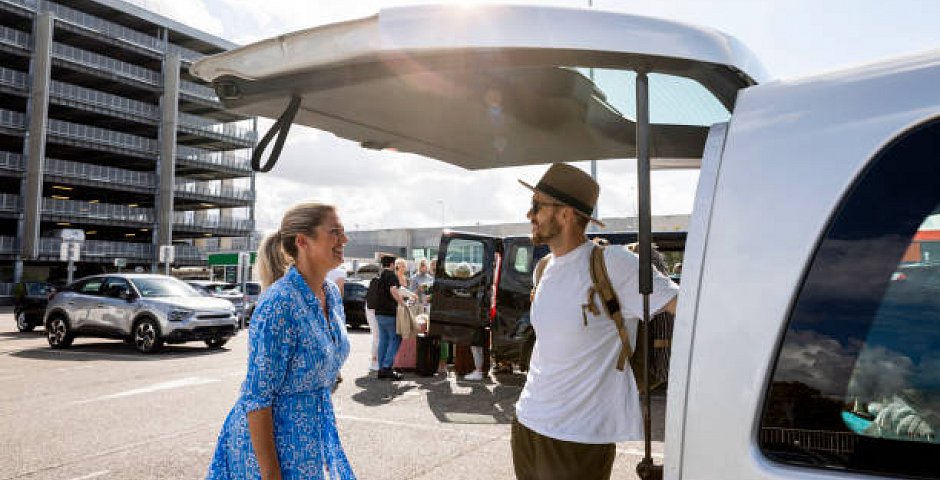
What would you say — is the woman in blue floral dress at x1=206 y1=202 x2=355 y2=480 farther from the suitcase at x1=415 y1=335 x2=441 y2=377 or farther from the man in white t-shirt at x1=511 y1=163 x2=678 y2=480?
the suitcase at x1=415 y1=335 x2=441 y2=377

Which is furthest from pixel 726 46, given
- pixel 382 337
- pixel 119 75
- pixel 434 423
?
pixel 119 75

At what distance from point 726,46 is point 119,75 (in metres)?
52.0

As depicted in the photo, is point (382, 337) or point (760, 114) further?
point (382, 337)

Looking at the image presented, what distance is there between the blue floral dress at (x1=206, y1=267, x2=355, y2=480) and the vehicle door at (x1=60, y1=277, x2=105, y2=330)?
526 inches

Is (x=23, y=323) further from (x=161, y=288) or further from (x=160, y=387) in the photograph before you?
(x=160, y=387)

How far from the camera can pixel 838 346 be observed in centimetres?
115

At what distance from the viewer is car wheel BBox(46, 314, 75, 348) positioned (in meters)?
13.8

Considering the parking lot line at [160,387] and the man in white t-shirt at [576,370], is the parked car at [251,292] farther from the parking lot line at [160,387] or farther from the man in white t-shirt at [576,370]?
the man in white t-shirt at [576,370]

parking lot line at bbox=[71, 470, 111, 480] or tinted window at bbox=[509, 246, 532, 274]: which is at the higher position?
tinted window at bbox=[509, 246, 532, 274]

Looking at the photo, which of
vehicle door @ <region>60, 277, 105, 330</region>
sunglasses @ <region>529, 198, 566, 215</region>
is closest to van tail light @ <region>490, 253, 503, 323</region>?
sunglasses @ <region>529, 198, 566, 215</region>

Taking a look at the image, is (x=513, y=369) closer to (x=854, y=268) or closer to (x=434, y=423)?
(x=434, y=423)

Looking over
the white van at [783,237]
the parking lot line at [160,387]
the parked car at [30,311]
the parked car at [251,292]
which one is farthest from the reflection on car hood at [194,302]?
the white van at [783,237]

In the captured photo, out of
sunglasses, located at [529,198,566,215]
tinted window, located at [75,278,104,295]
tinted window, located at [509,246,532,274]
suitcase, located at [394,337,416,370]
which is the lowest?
suitcase, located at [394,337,416,370]

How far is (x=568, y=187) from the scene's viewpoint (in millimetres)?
2236
